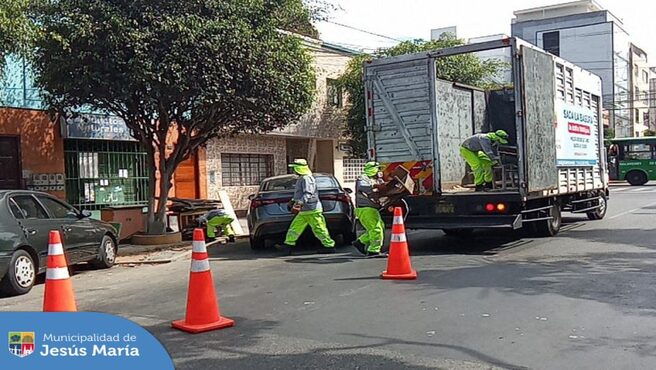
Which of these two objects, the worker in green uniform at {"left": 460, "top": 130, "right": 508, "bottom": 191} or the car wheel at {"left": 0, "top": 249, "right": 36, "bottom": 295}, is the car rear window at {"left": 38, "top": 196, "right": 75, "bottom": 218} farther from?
the worker in green uniform at {"left": 460, "top": 130, "right": 508, "bottom": 191}

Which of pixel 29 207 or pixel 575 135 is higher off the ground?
pixel 575 135

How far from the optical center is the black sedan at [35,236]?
8.27 m

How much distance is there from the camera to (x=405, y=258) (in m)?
8.47

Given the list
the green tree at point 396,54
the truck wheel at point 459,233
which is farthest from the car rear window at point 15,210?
the green tree at point 396,54

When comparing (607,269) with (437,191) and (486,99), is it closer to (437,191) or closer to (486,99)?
(437,191)

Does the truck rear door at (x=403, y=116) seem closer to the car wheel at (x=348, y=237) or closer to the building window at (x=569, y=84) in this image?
the car wheel at (x=348, y=237)

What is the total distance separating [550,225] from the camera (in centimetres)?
1224

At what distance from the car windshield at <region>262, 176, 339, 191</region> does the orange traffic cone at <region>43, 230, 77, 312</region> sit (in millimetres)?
6544

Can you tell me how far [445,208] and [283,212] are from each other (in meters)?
2.86

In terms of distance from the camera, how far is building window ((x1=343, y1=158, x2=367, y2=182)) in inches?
1037

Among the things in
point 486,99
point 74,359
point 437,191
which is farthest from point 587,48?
point 74,359

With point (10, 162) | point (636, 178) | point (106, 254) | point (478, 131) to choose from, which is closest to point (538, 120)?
point (478, 131)

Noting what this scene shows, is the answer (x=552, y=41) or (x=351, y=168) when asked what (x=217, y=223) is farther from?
(x=552, y=41)

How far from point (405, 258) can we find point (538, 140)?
387cm
